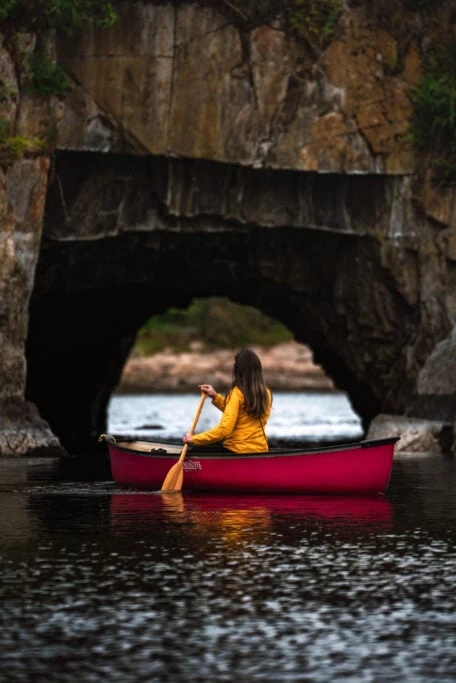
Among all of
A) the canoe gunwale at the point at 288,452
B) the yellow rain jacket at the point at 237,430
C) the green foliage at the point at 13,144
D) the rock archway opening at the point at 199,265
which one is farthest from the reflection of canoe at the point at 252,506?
the rock archway opening at the point at 199,265

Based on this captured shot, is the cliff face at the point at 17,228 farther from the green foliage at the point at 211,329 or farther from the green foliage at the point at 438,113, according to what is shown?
the green foliage at the point at 211,329

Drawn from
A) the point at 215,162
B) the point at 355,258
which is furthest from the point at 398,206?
the point at 215,162

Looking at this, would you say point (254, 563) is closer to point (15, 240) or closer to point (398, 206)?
point (15, 240)

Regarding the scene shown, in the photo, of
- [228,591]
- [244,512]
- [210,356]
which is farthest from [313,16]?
[210,356]

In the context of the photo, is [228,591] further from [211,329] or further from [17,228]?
[211,329]

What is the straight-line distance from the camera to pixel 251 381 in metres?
20.2

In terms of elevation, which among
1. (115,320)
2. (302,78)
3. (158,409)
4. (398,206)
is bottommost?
(158,409)

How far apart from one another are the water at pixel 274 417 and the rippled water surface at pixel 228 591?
82.9 feet

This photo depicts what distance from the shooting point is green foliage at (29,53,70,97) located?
3091 cm

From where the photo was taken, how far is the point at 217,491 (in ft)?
70.6

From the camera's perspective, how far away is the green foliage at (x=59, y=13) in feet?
98.6

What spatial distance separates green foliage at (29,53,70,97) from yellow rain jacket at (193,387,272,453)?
12.1 metres

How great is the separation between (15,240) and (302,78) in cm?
749

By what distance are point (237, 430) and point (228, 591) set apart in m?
8.43
